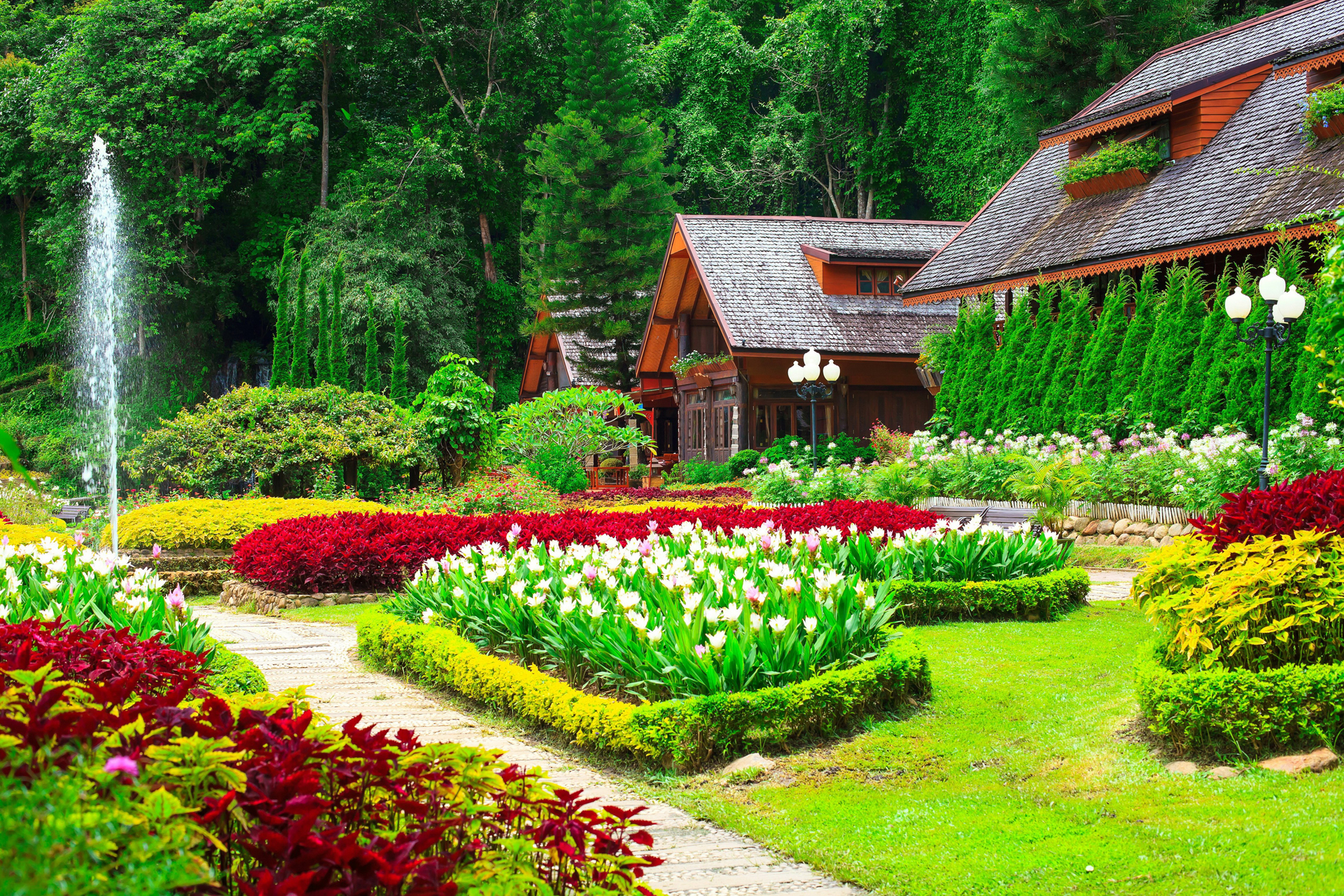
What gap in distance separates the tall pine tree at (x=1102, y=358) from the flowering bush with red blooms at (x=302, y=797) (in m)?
18.2

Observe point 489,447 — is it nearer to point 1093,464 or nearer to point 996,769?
point 1093,464

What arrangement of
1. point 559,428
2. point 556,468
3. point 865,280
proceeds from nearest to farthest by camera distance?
1. point 556,468
2. point 559,428
3. point 865,280

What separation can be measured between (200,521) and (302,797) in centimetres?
1359

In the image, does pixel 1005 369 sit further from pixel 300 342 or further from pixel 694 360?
pixel 300 342

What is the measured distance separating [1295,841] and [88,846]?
399 cm

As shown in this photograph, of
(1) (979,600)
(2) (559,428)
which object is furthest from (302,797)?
(2) (559,428)

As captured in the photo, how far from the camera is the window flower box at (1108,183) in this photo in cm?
2130

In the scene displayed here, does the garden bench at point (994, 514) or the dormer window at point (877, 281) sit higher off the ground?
the dormer window at point (877, 281)

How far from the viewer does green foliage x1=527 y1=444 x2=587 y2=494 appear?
22.5 meters

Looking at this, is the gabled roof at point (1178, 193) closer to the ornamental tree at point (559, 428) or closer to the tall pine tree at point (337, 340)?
the ornamental tree at point (559, 428)

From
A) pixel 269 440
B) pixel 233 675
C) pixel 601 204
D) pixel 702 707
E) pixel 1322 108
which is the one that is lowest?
pixel 702 707

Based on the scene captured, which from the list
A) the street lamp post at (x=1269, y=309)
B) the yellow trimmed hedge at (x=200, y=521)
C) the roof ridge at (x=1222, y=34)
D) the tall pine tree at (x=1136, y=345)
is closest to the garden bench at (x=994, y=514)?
the street lamp post at (x=1269, y=309)

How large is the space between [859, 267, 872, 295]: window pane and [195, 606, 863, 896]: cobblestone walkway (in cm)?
2054

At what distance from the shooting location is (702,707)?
5480 mm
